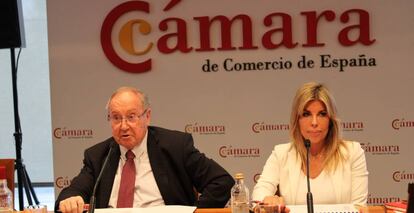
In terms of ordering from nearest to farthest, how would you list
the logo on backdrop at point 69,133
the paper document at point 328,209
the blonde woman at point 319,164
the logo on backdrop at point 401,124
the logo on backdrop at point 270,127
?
the paper document at point 328,209 → the blonde woman at point 319,164 → the logo on backdrop at point 401,124 → the logo on backdrop at point 270,127 → the logo on backdrop at point 69,133

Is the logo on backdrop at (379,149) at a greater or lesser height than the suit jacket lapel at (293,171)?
lesser

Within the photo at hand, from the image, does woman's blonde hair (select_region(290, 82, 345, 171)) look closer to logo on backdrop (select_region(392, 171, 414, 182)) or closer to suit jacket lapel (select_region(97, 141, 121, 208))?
suit jacket lapel (select_region(97, 141, 121, 208))

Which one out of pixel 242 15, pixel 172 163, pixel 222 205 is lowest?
pixel 222 205

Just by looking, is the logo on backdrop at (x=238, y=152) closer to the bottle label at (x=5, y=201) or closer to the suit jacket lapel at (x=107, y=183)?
the suit jacket lapel at (x=107, y=183)

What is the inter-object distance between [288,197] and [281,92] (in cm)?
226

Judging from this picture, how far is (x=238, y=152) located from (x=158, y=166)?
2216 millimetres

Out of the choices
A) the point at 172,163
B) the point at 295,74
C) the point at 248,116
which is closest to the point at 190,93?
the point at 248,116

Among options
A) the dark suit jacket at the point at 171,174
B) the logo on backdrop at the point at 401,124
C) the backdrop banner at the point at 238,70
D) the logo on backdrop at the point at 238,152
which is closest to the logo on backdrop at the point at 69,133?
the backdrop banner at the point at 238,70

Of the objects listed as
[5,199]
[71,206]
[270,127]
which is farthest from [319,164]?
[270,127]

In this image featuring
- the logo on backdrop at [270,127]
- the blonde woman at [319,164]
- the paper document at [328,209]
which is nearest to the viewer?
the paper document at [328,209]

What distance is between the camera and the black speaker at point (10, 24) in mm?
5273

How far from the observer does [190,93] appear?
556 cm

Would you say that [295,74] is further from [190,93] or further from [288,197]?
[288,197]

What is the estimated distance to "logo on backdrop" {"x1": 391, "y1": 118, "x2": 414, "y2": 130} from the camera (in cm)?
538
